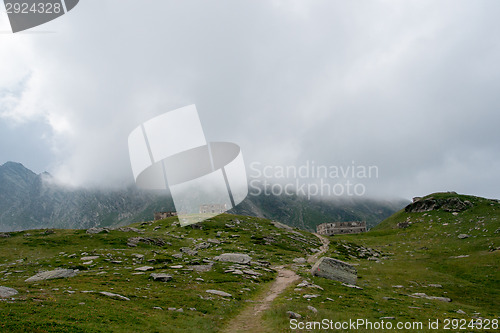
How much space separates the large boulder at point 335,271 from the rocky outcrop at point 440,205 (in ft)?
Result: 394

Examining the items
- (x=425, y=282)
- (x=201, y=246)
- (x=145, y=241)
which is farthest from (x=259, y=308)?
(x=145, y=241)

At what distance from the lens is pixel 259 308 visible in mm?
26984

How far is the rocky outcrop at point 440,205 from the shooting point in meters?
132

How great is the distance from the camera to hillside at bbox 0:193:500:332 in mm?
21062

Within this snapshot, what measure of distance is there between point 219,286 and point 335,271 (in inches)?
786

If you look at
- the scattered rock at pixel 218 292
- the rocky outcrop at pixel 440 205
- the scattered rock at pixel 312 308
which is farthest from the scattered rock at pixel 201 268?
the rocky outcrop at pixel 440 205

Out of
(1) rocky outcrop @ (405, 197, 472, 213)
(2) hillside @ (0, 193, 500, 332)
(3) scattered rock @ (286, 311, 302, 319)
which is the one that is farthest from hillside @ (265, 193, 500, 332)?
(1) rocky outcrop @ (405, 197, 472, 213)

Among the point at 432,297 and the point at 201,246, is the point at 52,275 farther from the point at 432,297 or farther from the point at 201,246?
the point at 432,297

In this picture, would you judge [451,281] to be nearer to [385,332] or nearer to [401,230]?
[385,332]

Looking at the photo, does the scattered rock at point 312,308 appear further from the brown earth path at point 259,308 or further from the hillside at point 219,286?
the brown earth path at point 259,308

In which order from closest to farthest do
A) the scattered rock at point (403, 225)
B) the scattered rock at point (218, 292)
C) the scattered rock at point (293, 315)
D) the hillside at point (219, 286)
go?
the hillside at point (219, 286)
the scattered rock at point (293, 315)
the scattered rock at point (218, 292)
the scattered rock at point (403, 225)

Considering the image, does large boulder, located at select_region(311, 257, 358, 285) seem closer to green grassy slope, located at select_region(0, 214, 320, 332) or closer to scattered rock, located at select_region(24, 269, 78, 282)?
green grassy slope, located at select_region(0, 214, 320, 332)

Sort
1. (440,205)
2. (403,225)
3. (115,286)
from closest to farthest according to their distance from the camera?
(115,286)
(403,225)
(440,205)

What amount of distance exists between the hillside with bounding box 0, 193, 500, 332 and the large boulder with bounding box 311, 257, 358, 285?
161 cm
